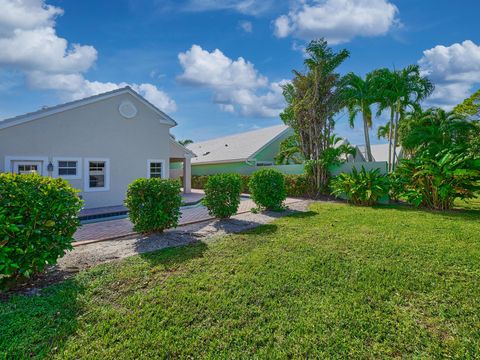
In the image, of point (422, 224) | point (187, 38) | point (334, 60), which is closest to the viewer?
point (422, 224)

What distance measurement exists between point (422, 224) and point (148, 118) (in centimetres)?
1309

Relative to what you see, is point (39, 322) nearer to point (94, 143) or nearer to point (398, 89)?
point (94, 143)

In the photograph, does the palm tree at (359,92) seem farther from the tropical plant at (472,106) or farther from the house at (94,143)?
the tropical plant at (472,106)

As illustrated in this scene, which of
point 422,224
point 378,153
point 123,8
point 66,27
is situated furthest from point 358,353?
point 378,153

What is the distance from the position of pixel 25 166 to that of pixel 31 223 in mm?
8736

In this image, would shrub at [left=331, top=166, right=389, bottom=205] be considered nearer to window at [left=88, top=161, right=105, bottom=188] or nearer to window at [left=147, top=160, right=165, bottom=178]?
window at [left=147, top=160, right=165, bottom=178]

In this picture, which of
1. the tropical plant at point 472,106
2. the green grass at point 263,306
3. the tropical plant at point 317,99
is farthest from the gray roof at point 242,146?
the green grass at point 263,306

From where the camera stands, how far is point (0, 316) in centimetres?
317

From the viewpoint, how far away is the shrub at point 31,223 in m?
3.69

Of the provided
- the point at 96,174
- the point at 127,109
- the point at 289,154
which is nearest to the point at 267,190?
the point at 96,174

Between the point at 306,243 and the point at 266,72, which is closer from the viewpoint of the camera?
the point at 306,243

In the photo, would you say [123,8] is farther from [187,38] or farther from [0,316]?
[0,316]

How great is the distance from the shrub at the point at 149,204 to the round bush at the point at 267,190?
469cm

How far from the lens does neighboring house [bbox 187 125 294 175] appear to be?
21.3 metres
